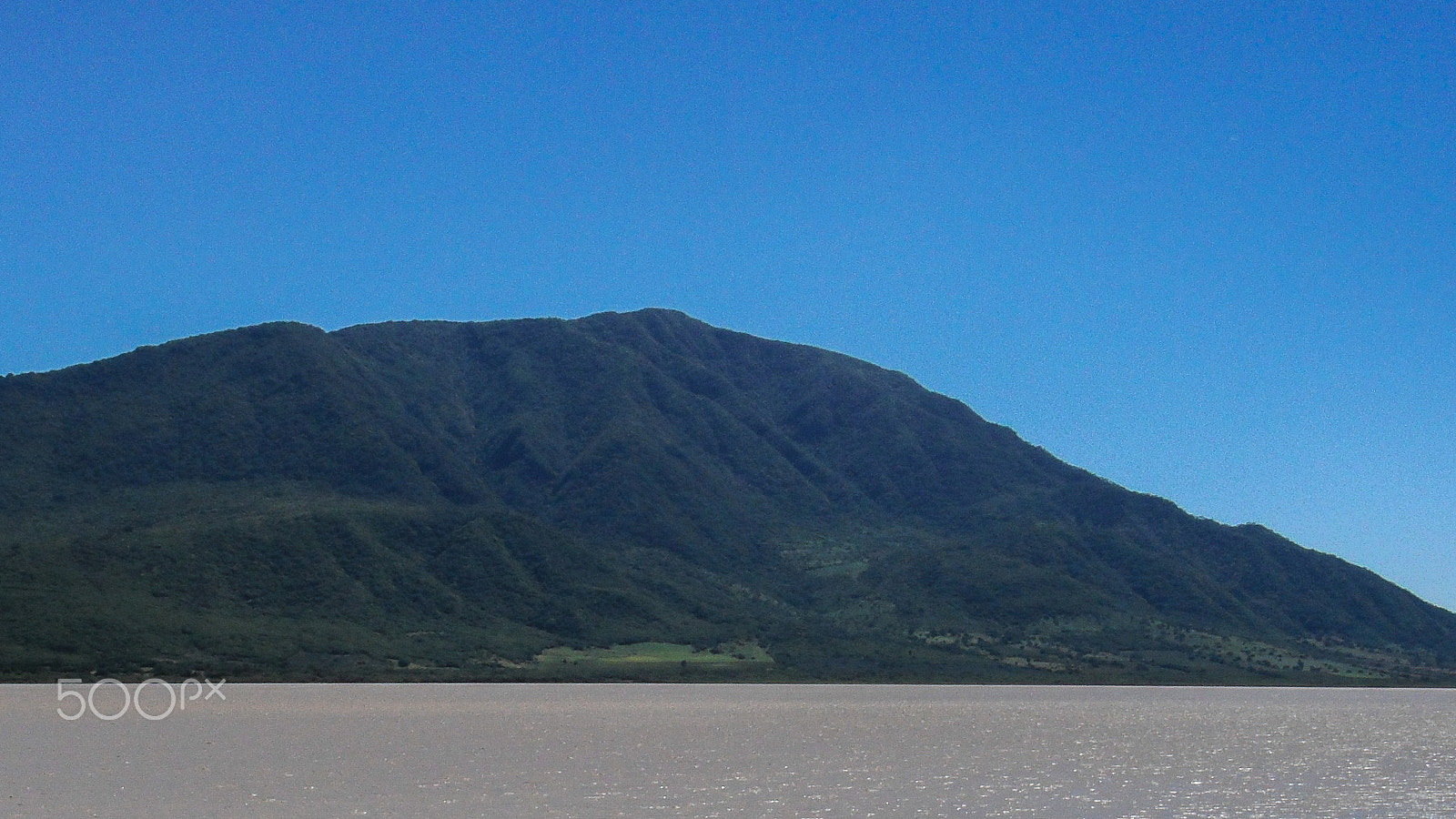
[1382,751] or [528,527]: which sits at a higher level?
[528,527]

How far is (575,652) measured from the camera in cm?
16138

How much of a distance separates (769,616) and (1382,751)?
400ft

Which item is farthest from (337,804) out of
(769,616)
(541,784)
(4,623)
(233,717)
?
(769,616)

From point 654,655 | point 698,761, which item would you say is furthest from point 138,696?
point 698,761

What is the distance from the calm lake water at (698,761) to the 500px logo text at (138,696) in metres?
1.06

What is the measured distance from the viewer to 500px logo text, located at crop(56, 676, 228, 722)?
287ft

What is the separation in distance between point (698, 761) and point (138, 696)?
69.9 meters

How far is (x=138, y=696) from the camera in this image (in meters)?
110

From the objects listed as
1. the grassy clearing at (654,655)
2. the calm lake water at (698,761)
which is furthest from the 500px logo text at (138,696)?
the grassy clearing at (654,655)

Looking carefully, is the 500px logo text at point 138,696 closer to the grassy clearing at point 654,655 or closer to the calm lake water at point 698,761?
the calm lake water at point 698,761

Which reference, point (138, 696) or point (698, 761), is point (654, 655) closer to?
point (138, 696)

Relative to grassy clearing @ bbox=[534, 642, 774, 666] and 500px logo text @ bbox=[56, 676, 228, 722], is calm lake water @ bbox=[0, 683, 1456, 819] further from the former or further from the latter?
grassy clearing @ bbox=[534, 642, 774, 666]

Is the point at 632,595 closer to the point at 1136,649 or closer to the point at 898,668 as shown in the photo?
the point at 898,668

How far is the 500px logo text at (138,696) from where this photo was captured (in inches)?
3447
